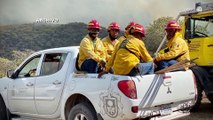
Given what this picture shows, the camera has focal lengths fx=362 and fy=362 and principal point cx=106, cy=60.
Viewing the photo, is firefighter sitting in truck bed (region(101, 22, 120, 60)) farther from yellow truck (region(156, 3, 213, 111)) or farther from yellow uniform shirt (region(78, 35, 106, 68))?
yellow truck (region(156, 3, 213, 111))

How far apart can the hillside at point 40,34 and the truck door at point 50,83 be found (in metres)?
25.2

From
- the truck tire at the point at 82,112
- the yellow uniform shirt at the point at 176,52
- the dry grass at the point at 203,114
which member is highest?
the yellow uniform shirt at the point at 176,52

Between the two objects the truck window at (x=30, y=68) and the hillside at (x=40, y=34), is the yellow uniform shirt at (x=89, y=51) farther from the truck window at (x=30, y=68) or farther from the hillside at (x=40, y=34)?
the hillside at (x=40, y=34)

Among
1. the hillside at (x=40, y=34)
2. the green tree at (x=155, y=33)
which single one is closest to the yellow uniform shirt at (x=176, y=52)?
the green tree at (x=155, y=33)

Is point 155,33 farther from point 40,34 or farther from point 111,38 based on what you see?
point 111,38

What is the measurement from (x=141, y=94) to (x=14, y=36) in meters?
29.8

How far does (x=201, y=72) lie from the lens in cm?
792

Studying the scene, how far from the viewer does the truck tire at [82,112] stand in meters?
5.18

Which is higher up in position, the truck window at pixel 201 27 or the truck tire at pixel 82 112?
the truck window at pixel 201 27

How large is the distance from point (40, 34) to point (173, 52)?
2927cm

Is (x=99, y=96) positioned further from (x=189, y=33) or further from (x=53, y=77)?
(x=189, y=33)

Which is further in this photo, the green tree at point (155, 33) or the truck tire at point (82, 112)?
the green tree at point (155, 33)

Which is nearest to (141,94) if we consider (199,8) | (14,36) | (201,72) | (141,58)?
(141,58)

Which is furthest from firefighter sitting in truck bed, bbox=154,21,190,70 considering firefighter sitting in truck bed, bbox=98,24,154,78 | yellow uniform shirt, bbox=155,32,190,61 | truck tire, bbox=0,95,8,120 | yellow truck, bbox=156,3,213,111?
truck tire, bbox=0,95,8,120
